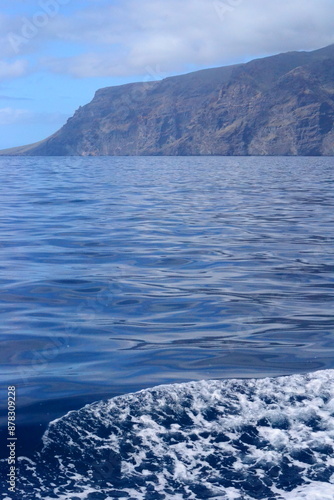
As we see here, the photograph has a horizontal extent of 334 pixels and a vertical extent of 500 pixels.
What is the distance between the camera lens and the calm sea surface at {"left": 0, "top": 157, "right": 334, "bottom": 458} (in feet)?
23.8

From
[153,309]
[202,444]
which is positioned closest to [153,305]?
[153,309]

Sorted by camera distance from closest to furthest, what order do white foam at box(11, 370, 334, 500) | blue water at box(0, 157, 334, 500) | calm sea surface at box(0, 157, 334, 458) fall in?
white foam at box(11, 370, 334, 500), blue water at box(0, 157, 334, 500), calm sea surface at box(0, 157, 334, 458)

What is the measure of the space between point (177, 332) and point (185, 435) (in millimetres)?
3512

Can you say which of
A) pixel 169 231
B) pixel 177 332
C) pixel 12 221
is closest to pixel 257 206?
pixel 169 231

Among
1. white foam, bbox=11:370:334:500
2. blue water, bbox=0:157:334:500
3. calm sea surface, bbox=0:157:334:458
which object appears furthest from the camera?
calm sea surface, bbox=0:157:334:458

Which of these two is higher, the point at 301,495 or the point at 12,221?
the point at 12,221

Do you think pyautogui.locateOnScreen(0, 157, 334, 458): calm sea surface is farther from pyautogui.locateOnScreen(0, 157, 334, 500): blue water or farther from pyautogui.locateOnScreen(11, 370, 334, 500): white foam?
pyautogui.locateOnScreen(11, 370, 334, 500): white foam

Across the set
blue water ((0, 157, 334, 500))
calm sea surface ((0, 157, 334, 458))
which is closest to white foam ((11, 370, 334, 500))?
blue water ((0, 157, 334, 500))

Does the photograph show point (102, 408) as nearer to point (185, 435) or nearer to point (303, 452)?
point (185, 435)

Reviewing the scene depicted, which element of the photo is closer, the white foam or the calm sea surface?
the white foam

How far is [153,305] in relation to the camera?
406 inches

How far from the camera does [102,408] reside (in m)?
6.03

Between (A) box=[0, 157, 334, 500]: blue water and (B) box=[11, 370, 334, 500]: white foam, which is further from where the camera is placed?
(A) box=[0, 157, 334, 500]: blue water

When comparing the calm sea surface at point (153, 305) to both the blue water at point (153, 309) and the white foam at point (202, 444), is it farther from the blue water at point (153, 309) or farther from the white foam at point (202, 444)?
the white foam at point (202, 444)
